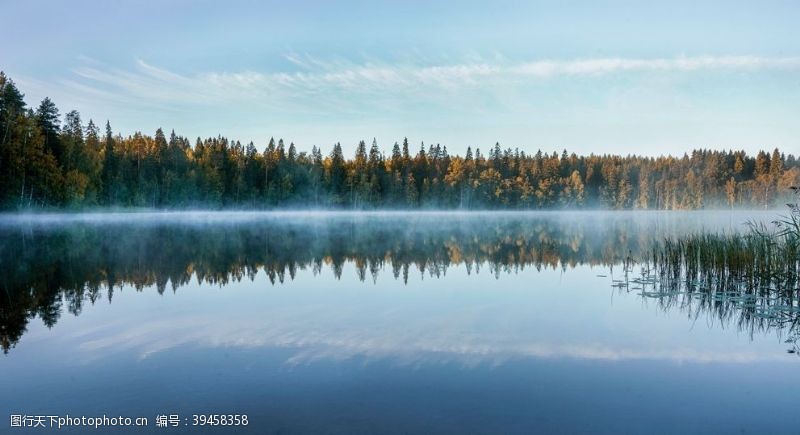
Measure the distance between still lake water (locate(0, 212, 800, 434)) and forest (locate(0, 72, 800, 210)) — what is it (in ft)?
176

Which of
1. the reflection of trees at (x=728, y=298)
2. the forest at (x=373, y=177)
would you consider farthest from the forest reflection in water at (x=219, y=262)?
the forest at (x=373, y=177)

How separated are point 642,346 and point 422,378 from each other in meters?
3.79

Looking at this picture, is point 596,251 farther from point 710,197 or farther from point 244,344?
point 710,197

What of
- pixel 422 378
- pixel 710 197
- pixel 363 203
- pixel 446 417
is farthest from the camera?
pixel 710 197

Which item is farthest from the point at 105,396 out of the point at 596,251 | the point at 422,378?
the point at 596,251

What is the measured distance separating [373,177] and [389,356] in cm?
11011

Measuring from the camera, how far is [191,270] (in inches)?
707

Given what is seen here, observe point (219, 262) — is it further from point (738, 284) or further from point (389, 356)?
point (738, 284)

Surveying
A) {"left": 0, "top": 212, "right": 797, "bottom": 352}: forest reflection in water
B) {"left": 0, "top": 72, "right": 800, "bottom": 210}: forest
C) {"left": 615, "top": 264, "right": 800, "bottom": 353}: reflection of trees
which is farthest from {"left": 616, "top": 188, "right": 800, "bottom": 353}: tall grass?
{"left": 0, "top": 72, "right": 800, "bottom": 210}: forest

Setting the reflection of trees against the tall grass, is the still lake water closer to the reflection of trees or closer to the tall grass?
the reflection of trees

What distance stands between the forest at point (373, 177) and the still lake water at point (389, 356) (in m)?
53.6

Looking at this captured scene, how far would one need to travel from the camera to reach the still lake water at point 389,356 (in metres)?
6.00

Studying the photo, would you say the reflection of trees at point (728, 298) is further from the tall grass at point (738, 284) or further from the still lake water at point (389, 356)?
the still lake water at point (389, 356)

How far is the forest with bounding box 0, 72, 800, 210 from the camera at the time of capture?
74.4 metres
